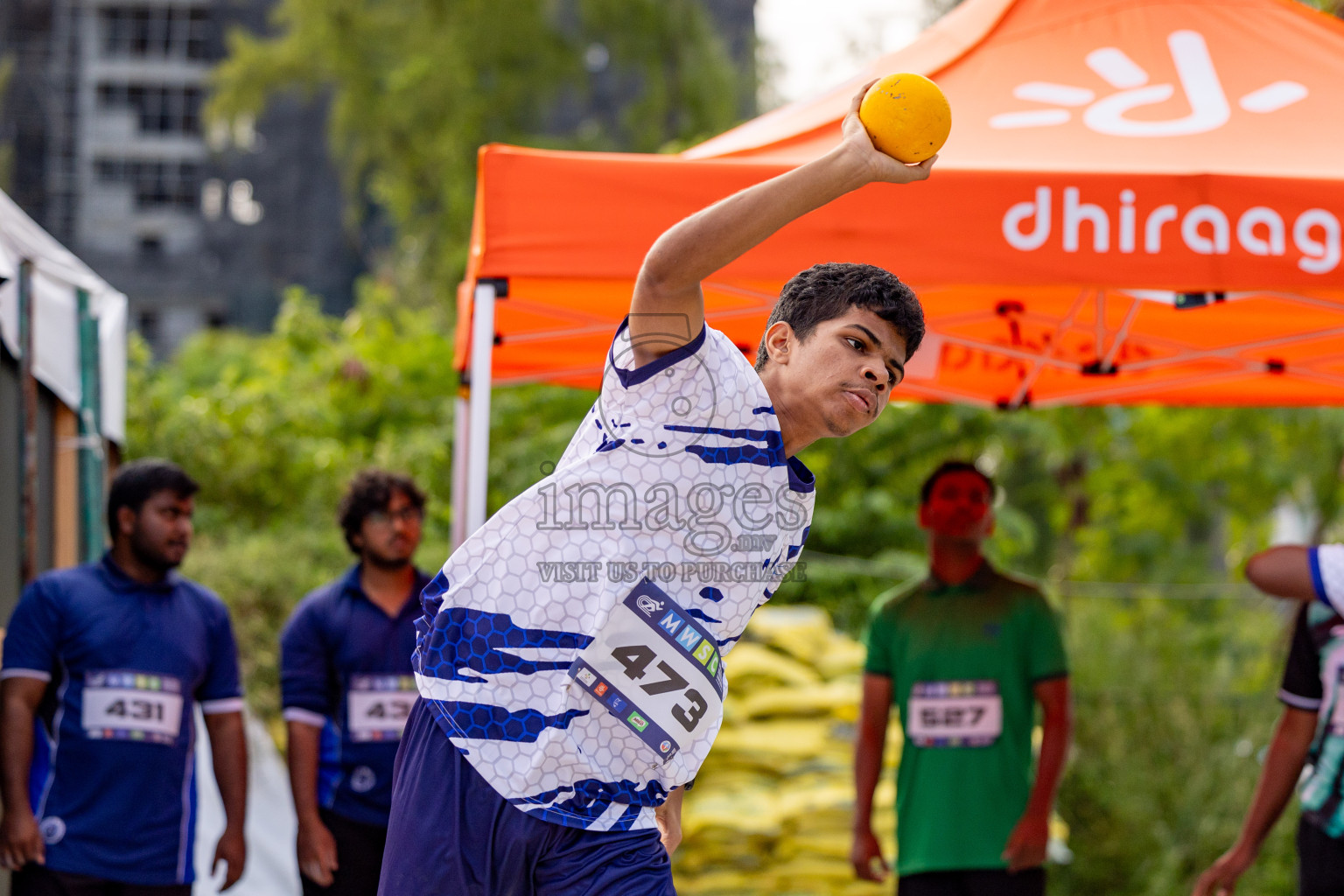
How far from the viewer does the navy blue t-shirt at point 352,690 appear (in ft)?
13.3

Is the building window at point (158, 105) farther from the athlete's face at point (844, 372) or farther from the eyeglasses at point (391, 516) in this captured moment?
the athlete's face at point (844, 372)

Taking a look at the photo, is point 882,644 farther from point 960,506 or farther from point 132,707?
point 132,707

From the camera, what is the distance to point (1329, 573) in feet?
11.0

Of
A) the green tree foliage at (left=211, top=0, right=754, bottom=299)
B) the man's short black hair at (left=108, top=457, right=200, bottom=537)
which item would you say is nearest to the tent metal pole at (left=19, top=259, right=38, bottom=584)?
the man's short black hair at (left=108, top=457, right=200, bottom=537)

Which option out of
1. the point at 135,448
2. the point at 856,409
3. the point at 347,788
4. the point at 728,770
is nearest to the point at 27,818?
the point at 347,788

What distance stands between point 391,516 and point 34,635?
3.39 ft

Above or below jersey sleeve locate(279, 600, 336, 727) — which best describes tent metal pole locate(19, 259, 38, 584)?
above

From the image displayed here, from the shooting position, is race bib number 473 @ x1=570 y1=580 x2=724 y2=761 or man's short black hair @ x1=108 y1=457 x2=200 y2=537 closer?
race bib number 473 @ x1=570 y1=580 x2=724 y2=761

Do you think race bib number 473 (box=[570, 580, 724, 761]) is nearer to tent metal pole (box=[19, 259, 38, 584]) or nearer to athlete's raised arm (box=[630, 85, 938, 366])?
athlete's raised arm (box=[630, 85, 938, 366])

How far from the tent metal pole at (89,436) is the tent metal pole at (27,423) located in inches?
22.5

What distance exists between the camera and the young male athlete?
6.21 ft

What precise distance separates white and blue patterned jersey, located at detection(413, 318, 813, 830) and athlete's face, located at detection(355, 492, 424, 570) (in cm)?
226

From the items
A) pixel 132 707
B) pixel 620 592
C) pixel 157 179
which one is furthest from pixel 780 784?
pixel 157 179

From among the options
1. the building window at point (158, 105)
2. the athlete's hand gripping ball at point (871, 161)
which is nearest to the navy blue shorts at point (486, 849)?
the athlete's hand gripping ball at point (871, 161)
